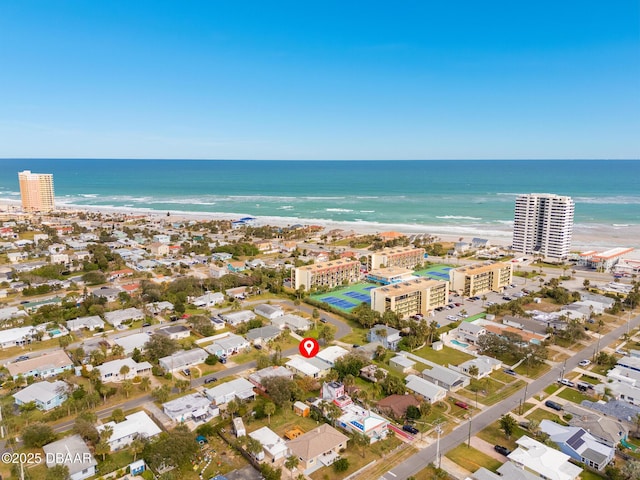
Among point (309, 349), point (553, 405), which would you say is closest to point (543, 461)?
point (553, 405)

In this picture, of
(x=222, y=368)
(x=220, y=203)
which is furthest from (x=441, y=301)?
(x=220, y=203)

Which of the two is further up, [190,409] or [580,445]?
[580,445]

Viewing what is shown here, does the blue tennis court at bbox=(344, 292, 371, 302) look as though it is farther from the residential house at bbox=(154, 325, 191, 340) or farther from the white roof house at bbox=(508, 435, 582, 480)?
the white roof house at bbox=(508, 435, 582, 480)

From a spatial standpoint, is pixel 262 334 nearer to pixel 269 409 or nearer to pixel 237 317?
pixel 237 317

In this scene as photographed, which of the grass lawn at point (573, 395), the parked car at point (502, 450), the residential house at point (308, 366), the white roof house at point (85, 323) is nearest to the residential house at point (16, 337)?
the white roof house at point (85, 323)

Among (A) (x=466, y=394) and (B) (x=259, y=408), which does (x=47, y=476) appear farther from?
(A) (x=466, y=394)
